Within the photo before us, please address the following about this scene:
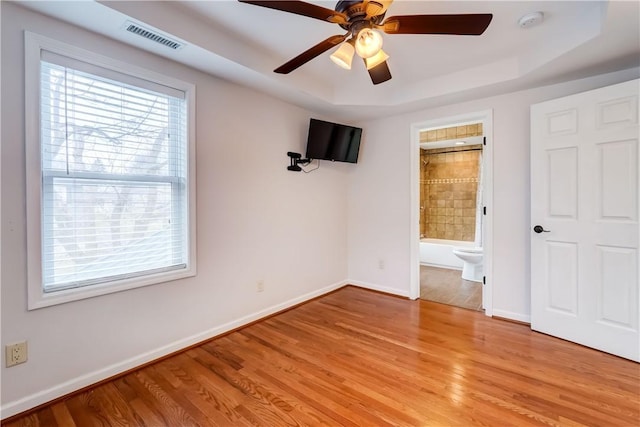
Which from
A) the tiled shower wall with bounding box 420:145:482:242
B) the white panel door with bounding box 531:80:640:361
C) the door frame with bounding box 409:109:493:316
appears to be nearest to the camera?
the white panel door with bounding box 531:80:640:361

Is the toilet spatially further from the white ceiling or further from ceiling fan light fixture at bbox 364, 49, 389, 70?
ceiling fan light fixture at bbox 364, 49, 389, 70

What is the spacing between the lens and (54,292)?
1788 mm

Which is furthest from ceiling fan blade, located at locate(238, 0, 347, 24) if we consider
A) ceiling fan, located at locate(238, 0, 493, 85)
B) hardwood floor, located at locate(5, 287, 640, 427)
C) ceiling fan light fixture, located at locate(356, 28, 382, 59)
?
hardwood floor, located at locate(5, 287, 640, 427)

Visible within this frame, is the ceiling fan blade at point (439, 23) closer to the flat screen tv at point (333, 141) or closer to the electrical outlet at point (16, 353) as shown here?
the flat screen tv at point (333, 141)

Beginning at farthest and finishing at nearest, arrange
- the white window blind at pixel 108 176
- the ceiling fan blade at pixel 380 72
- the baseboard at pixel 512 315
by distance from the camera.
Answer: the baseboard at pixel 512 315 < the ceiling fan blade at pixel 380 72 < the white window blind at pixel 108 176

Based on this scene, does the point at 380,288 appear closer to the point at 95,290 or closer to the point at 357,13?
the point at 95,290

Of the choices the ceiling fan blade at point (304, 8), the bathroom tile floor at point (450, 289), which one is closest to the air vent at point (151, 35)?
the ceiling fan blade at point (304, 8)

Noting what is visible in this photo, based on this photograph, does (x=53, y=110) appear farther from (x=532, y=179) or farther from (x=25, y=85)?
(x=532, y=179)

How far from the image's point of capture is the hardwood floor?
5.39ft

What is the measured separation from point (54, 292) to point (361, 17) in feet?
7.81

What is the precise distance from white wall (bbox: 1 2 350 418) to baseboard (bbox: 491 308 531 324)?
1.88 m

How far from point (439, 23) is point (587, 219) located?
206 centimetres

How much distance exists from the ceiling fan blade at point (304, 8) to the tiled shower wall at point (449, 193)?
4878 millimetres

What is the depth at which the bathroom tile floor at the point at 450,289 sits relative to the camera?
3.47 metres
